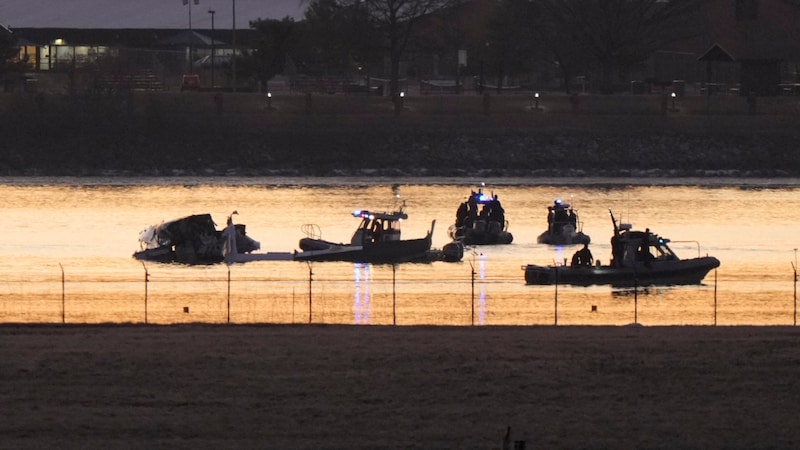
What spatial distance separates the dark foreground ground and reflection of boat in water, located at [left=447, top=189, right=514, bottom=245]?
815 inches

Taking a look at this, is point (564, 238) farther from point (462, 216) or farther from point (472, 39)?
point (472, 39)

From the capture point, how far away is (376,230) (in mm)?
44750

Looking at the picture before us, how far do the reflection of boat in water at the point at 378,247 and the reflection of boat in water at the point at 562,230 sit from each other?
147 inches

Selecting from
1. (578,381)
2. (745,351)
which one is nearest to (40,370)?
(578,381)

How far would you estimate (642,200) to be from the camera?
202ft

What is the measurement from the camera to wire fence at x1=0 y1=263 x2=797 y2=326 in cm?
3080

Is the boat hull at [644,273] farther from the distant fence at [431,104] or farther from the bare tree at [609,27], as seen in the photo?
the bare tree at [609,27]

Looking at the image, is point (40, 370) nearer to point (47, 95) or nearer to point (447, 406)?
point (447, 406)

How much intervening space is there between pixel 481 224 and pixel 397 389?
26147mm

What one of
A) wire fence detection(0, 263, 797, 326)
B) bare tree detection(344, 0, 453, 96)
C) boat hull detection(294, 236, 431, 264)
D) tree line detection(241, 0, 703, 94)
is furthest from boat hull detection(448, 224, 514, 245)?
tree line detection(241, 0, 703, 94)

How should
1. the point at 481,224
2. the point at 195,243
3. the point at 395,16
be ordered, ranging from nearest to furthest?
the point at 195,243 < the point at 481,224 < the point at 395,16

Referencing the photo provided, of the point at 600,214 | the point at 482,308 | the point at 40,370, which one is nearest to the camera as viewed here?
the point at 40,370

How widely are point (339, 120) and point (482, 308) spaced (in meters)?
50.2

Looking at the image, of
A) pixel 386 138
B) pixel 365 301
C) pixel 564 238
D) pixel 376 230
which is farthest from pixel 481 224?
pixel 386 138
